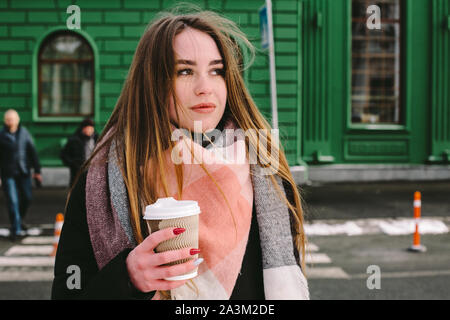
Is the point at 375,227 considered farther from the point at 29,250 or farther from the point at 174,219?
the point at 174,219

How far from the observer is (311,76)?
48.2 ft

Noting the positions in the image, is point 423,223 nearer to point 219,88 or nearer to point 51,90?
point 219,88

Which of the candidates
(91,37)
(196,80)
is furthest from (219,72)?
(91,37)

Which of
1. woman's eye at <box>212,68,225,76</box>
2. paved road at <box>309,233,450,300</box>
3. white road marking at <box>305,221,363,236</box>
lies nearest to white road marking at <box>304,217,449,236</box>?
white road marking at <box>305,221,363,236</box>

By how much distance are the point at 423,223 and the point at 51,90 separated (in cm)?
966

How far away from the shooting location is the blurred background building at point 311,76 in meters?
13.5

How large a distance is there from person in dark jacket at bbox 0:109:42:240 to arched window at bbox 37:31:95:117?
18.6 feet

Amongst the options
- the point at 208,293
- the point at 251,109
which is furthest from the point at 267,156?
the point at 208,293

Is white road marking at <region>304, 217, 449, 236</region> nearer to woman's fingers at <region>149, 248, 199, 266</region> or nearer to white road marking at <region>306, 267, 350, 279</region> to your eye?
white road marking at <region>306, 267, 350, 279</region>

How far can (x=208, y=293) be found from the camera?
1433 mm

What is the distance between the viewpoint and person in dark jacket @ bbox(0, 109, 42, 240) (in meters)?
8.18

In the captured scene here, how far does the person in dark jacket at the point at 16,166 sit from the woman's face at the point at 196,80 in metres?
7.37

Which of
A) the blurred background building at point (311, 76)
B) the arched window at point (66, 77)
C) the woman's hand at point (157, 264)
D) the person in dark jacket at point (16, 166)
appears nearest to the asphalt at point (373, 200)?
the blurred background building at point (311, 76)

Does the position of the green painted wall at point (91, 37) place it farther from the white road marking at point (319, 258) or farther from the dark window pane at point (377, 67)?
the white road marking at point (319, 258)
